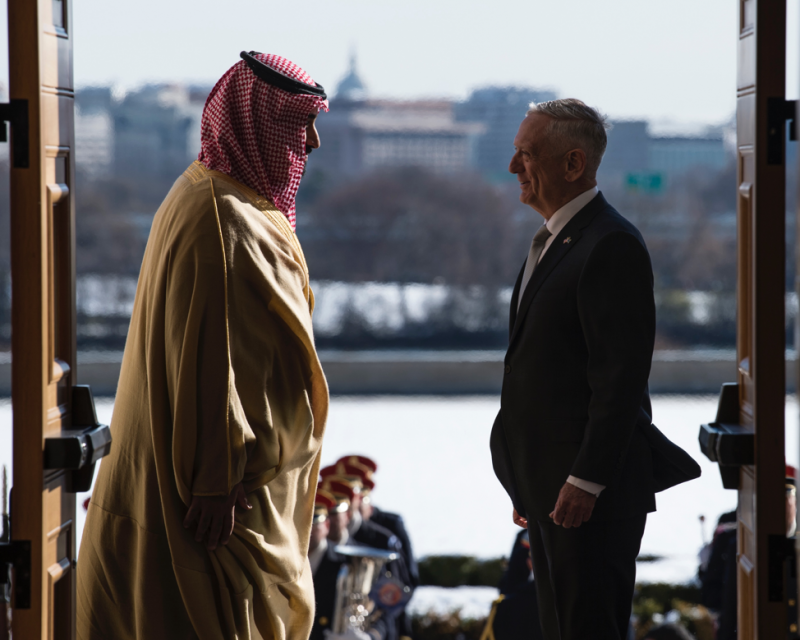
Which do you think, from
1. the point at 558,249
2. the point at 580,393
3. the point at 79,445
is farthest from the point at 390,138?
the point at 79,445

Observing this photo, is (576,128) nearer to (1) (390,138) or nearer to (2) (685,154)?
(1) (390,138)

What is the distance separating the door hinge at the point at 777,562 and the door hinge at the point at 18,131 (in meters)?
1.49

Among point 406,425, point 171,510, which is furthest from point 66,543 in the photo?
point 406,425

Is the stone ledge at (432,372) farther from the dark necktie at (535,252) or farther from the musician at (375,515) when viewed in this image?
the dark necktie at (535,252)

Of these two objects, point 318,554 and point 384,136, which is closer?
point 318,554

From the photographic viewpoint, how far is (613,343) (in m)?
1.60

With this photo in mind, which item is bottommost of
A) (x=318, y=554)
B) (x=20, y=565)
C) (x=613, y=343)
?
(x=318, y=554)

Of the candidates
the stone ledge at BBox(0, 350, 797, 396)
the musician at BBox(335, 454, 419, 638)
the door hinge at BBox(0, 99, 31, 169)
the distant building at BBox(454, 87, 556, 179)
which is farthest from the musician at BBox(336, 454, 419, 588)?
the distant building at BBox(454, 87, 556, 179)

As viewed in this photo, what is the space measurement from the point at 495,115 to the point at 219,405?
12.0 metres

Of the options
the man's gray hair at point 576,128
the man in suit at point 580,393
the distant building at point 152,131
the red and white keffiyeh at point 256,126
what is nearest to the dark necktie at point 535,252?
the man in suit at point 580,393

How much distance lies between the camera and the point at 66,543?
1.57m

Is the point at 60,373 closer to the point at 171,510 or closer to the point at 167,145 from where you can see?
the point at 171,510

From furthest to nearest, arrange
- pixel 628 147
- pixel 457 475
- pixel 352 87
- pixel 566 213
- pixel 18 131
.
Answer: pixel 352 87 → pixel 628 147 → pixel 457 475 → pixel 566 213 → pixel 18 131

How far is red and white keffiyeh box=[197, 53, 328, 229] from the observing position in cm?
176
